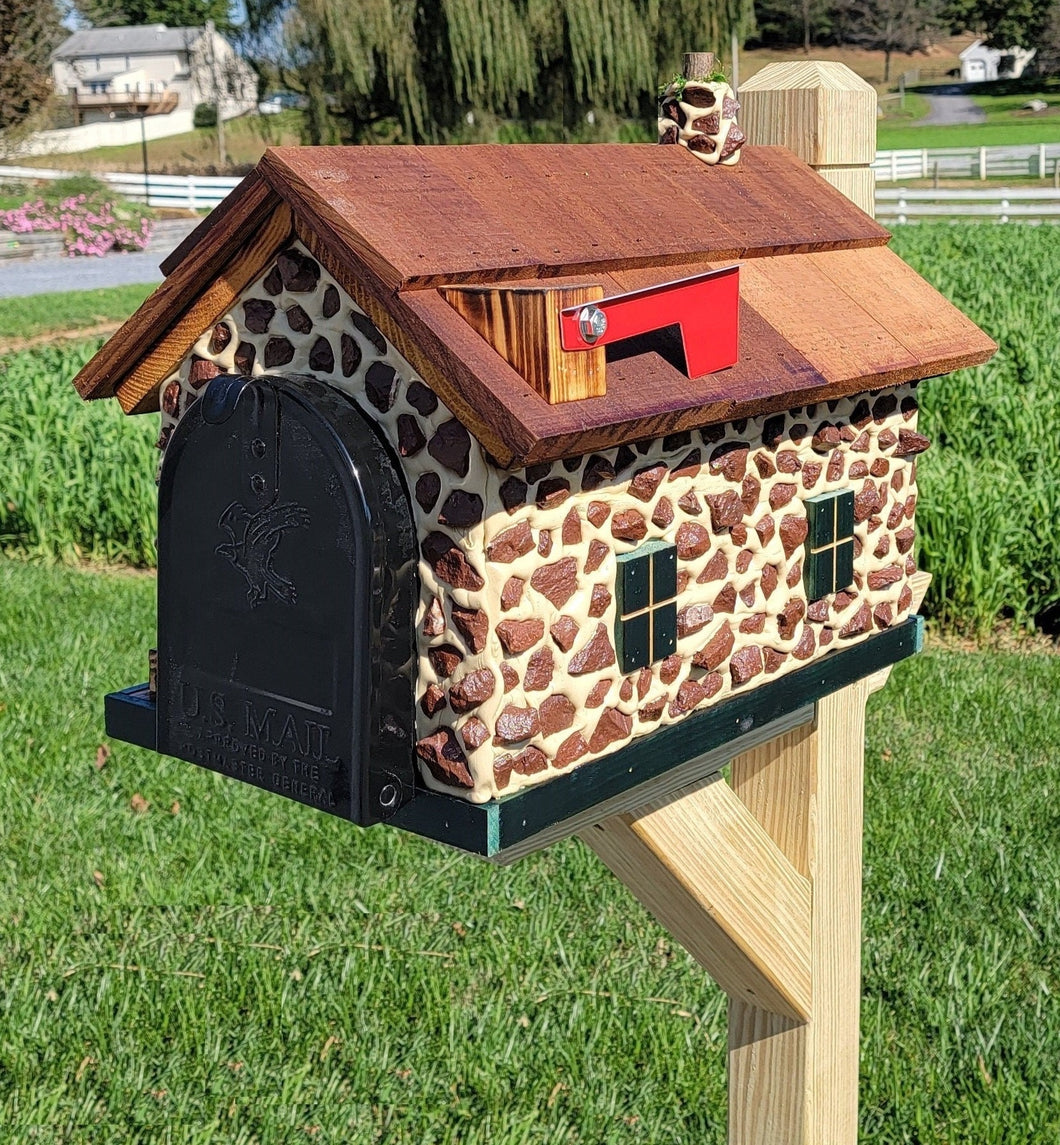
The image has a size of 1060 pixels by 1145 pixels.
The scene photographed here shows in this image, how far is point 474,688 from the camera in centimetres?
144

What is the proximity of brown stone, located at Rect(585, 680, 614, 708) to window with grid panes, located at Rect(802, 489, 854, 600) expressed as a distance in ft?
1.37

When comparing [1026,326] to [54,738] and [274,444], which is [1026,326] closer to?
[54,738]

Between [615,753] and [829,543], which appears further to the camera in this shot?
[829,543]

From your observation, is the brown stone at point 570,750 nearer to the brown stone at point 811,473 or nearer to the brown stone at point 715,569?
the brown stone at point 715,569

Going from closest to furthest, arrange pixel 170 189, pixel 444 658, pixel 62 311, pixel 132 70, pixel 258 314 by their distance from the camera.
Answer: pixel 444 658 → pixel 258 314 → pixel 62 311 → pixel 170 189 → pixel 132 70

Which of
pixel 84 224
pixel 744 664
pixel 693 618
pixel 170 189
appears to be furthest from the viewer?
pixel 170 189

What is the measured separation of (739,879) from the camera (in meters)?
1.94

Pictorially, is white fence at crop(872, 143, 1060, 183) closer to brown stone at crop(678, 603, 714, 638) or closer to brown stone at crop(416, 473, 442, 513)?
brown stone at crop(678, 603, 714, 638)

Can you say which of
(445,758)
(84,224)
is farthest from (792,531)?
(84,224)

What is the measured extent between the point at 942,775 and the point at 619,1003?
1.50 meters

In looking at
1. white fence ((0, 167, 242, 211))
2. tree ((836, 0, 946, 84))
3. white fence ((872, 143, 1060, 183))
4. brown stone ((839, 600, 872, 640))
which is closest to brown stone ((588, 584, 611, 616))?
brown stone ((839, 600, 872, 640))

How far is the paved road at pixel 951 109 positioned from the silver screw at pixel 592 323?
61.0 m

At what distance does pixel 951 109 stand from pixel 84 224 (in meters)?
47.9

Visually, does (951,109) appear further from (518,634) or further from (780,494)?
(518,634)
